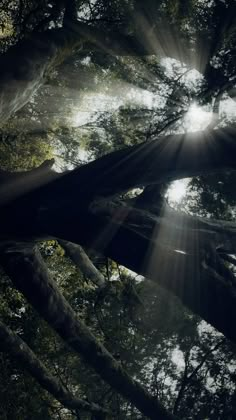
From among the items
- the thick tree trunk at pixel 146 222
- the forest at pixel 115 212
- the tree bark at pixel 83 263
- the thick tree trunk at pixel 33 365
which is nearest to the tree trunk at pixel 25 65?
the forest at pixel 115 212

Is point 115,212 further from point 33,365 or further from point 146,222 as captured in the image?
point 33,365

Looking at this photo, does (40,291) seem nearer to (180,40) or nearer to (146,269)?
(146,269)

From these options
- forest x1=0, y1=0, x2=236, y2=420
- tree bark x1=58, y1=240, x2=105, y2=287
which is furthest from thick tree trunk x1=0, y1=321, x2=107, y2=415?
tree bark x1=58, y1=240, x2=105, y2=287

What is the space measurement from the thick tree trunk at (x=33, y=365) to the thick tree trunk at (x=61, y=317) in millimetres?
1774

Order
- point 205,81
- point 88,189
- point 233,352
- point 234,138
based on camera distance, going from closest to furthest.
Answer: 1. point 234,138
2. point 88,189
3. point 205,81
4. point 233,352

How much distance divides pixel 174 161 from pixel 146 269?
1.12 m

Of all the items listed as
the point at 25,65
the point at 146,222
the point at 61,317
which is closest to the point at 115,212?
the point at 146,222

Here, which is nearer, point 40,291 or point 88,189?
point 88,189

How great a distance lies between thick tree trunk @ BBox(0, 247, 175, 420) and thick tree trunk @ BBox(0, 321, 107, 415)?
1.77m

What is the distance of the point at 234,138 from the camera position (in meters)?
3.08

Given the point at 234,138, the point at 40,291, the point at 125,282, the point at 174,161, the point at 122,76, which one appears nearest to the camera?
the point at 234,138

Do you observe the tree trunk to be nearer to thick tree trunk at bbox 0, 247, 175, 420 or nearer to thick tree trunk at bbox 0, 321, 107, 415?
thick tree trunk at bbox 0, 247, 175, 420

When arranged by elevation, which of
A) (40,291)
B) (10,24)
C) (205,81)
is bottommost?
(40,291)

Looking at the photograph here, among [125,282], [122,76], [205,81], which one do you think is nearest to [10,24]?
[122,76]
